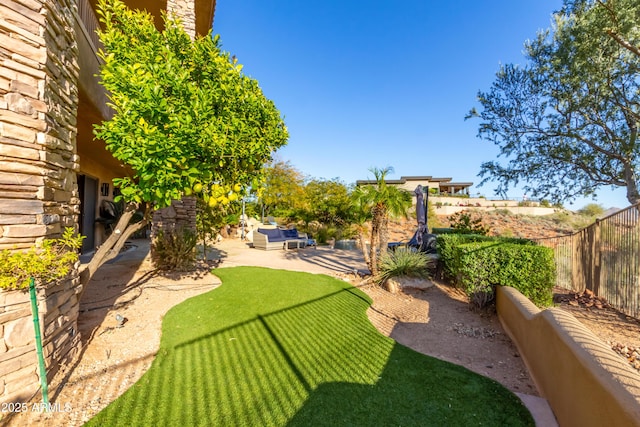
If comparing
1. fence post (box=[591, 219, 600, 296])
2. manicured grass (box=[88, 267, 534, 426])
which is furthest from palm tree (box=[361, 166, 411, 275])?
fence post (box=[591, 219, 600, 296])

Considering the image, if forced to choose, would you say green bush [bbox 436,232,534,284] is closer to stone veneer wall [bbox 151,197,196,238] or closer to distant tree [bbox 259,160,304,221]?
stone veneer wall [bbox 151,197,196,238]

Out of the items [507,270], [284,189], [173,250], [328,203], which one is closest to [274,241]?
[328,203]

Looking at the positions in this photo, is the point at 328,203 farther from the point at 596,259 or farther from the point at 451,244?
the point at 596,259

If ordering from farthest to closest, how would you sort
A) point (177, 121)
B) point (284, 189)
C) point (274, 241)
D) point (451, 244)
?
1. point (284, 189)
2. point (274, 241)
3. point (451, 244)
4. point (177, 121)

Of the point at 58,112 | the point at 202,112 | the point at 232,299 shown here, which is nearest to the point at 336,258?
the point at 232,299

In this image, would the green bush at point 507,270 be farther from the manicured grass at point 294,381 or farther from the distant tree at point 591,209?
the distant tree at point 591,209

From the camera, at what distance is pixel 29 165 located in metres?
2.64

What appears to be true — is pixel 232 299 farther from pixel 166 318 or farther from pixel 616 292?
pixel 616 292

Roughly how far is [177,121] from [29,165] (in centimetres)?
147

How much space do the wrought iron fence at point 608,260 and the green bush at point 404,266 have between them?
3613 millimetres

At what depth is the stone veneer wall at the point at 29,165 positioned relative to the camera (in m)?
2.48

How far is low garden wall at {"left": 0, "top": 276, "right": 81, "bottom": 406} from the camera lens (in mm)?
2467

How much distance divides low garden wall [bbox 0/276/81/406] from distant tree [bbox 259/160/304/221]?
15742mm

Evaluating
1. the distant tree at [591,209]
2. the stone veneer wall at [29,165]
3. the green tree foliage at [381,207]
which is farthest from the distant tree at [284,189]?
the distant tree at [591,209]
